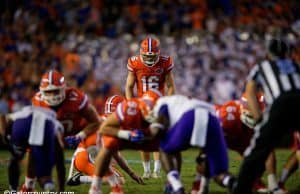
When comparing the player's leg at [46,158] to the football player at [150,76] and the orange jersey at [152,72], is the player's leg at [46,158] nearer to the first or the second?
the football player at [150,76]

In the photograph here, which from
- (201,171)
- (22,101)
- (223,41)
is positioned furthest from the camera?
(223,41)

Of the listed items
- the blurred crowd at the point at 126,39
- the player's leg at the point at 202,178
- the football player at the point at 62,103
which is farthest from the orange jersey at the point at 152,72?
the blurred crowd at the point at 126,39

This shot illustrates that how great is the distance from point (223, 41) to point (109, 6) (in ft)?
9.09

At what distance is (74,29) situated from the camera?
1608 cm

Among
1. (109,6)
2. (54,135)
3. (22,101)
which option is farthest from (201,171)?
(109,6)

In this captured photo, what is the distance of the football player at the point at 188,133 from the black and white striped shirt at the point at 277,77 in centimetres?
52

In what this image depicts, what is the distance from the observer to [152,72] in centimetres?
943

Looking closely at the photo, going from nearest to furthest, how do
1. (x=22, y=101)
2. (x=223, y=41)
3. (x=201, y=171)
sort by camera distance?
(x=201, y=171), (x=22, y=101), (x=223, y=41)

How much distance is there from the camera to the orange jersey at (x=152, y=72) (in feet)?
Result: 30.9

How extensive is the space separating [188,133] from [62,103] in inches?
62.7

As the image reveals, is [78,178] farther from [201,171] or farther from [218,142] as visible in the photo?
[218,142]

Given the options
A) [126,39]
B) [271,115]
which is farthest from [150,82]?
[126,39]

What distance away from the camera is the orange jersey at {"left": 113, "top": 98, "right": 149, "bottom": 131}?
682 cm

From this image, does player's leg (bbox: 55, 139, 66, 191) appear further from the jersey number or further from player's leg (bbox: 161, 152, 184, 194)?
the jersey number
